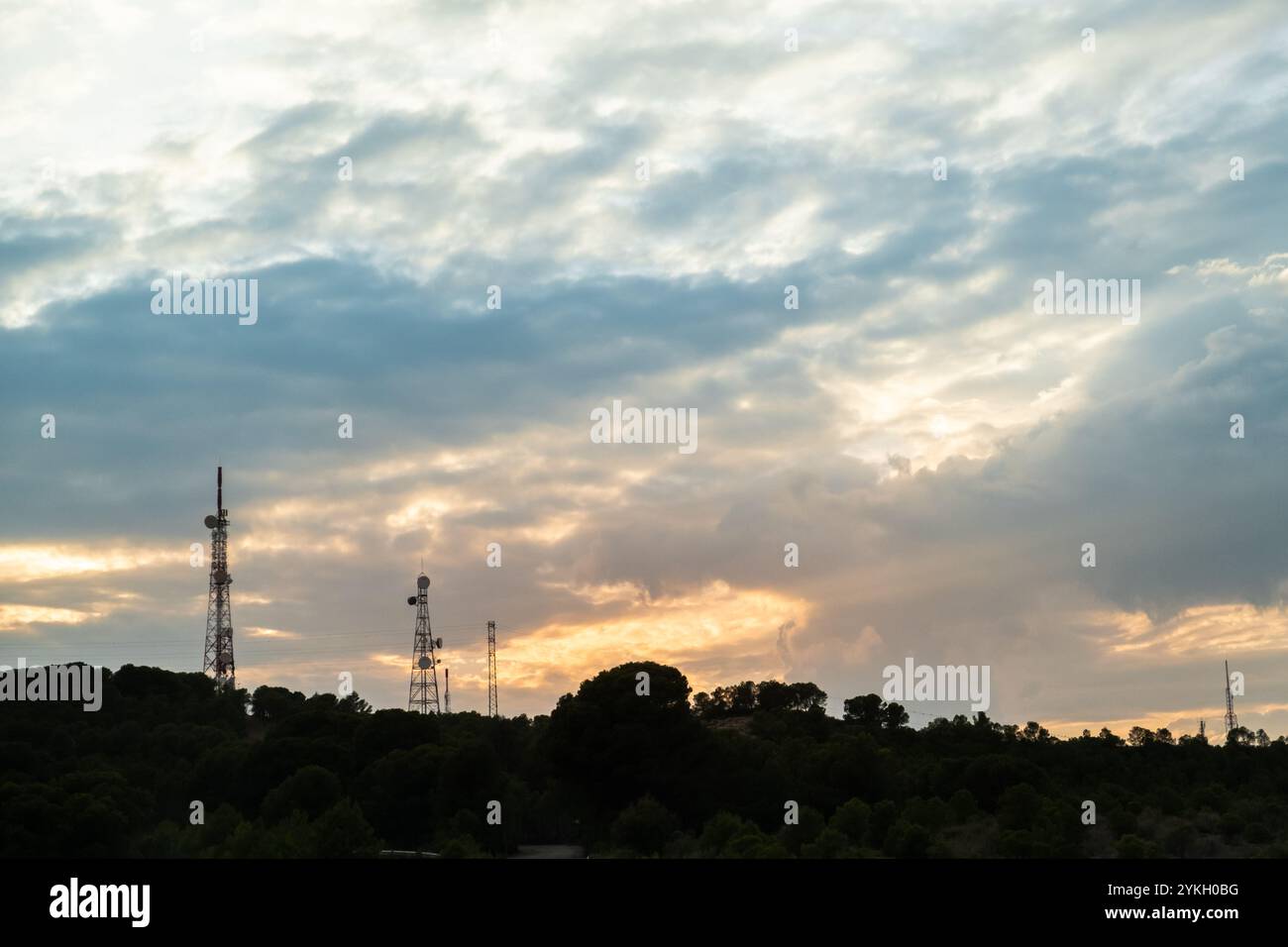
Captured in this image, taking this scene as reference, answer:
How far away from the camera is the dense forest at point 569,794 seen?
226 feet

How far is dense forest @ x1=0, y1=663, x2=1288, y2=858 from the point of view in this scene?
68812 millimetres

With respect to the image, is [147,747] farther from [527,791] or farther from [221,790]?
[527,791]

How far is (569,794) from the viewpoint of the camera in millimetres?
84688
